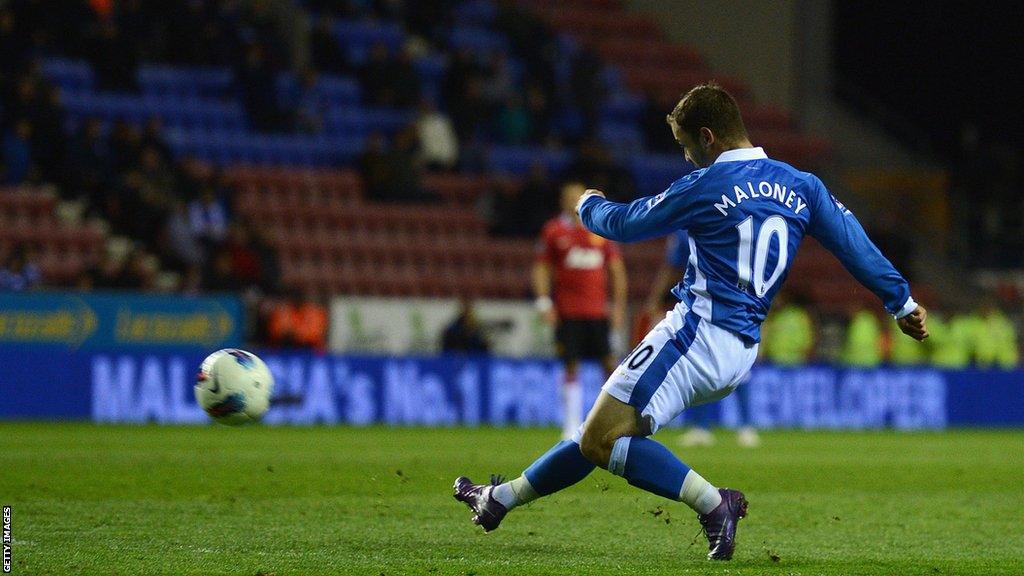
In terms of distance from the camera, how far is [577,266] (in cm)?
1451

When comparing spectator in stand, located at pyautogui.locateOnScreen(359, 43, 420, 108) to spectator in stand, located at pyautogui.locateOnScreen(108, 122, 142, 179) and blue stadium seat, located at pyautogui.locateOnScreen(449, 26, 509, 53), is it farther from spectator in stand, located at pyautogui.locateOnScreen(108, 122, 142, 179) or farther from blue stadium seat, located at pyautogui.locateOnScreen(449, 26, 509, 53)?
spectator in stand, located at pyautogui.locateOnScreen(108, 122, 142, 179)

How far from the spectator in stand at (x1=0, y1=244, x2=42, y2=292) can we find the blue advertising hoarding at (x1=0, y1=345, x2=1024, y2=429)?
41.3 inches

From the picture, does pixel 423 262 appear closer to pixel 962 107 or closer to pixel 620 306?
pixel 620 306

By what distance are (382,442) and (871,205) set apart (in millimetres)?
16135

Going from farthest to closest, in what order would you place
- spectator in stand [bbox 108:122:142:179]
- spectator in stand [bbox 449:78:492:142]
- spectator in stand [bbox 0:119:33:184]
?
1. spectator in stand [bbox 449:78:492:142]
2. spectator in stand [bbox 108:122:142:179]
3. spectator in stand [bbox 0:119:33:184]

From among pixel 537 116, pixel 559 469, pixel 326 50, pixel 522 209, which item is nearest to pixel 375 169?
pixel 522 209

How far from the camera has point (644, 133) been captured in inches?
1071

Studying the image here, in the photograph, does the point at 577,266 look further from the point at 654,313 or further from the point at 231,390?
the point at 231,390

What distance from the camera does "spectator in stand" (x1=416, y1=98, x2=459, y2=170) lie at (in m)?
23.7

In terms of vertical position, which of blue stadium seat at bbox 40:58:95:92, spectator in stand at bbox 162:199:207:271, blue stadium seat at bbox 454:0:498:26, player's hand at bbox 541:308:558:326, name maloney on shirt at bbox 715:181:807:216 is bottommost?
player's hand at bbox 541:308:558:326

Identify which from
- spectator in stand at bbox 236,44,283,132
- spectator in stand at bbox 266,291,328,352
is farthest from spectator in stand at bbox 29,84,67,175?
spectator in stand at bbox 266,291,328,352

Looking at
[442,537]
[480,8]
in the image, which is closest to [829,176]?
[480,8]

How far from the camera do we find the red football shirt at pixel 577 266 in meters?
14.5

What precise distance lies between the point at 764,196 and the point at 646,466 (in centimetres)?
113
